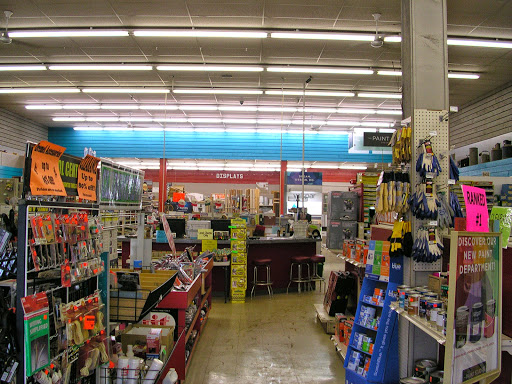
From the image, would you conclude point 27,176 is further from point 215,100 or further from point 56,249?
point 215,100

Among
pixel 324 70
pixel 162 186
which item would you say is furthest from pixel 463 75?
pixel 162 186

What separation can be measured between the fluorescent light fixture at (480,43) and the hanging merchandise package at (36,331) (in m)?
7.77

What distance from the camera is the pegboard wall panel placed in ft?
9.91

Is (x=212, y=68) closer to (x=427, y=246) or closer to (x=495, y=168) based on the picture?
(x=495, y=168)

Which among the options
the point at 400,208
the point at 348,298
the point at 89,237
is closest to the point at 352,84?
the point at 348,298

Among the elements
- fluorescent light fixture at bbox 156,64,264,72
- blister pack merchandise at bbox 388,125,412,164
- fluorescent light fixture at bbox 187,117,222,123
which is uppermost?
fluorescent light fixture at bbox 156,64,264,72

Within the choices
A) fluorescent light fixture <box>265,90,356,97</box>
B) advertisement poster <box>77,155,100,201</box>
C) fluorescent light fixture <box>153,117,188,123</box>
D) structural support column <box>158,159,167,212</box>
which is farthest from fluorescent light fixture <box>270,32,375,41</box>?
structural support column <box>158,159,167,212</box>

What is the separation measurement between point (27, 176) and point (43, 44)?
765 cm

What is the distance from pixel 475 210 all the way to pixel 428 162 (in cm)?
54

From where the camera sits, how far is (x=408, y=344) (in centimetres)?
301

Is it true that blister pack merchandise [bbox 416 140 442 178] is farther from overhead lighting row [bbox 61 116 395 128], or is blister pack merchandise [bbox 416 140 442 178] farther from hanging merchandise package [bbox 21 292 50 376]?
overhead lighting row [bbox 61 116 395 128]

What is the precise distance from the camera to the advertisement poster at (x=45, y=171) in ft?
6.53

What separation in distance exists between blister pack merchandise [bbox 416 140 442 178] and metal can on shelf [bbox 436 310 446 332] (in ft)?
3.50

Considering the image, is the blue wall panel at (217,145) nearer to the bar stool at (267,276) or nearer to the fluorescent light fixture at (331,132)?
the fluorescent light fixture at (331,132)
